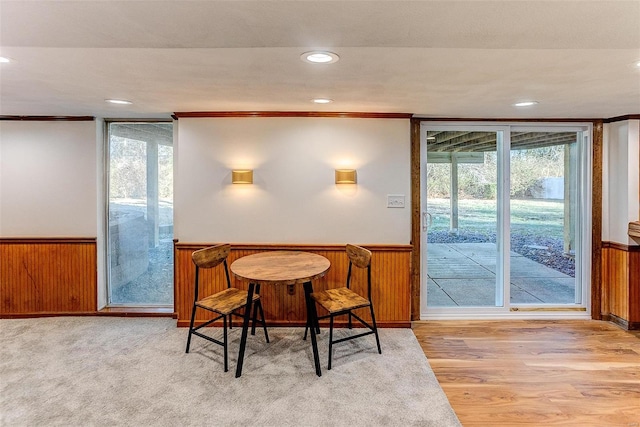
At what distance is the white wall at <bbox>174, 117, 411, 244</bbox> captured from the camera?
330 centimetres

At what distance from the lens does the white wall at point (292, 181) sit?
3.30 metres

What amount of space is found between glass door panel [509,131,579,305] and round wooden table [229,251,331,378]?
243cm

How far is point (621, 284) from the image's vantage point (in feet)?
11.2

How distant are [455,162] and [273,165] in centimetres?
202

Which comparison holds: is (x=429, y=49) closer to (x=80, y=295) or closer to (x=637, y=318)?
(x=637, y=318)

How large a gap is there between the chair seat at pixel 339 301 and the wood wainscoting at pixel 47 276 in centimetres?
259

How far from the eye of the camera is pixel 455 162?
3.65m

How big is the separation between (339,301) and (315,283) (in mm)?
641

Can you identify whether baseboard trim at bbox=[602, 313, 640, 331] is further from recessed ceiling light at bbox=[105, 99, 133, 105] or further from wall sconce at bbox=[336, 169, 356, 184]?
recessed ceiling light at bbox=[105, 99, 133, 105]

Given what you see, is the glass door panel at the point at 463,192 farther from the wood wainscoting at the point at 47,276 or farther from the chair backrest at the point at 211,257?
the wood wainscoting at the point at 47,276

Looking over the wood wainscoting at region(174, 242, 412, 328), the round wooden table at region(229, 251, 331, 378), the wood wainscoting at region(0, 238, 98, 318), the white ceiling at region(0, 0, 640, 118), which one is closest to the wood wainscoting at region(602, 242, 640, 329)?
the white ceiling at region(0, 0, 640, 118)

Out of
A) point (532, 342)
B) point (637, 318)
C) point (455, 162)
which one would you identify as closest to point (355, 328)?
point (532, 342)

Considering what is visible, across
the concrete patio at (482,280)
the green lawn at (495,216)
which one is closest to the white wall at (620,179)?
the green lawn at (495,216)

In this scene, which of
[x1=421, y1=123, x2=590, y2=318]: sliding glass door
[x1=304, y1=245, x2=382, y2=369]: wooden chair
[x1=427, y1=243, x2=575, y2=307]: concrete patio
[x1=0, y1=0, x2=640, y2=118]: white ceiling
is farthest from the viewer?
[x1=427, y1=243, x2=575, y2=307]: concrete patio
